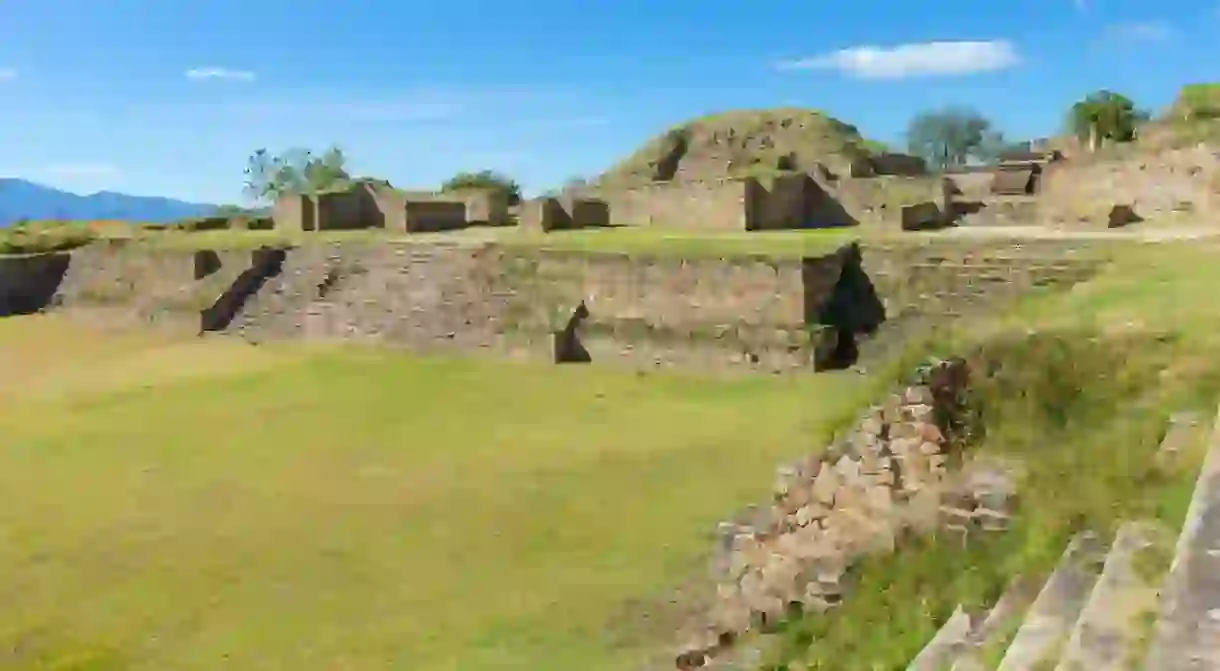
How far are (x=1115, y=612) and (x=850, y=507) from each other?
237cm

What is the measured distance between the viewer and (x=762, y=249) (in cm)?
1375

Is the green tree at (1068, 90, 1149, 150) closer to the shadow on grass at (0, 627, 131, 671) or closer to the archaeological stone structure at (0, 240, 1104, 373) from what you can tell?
the archaeological stone structure at (0, 240, 1104, 373)

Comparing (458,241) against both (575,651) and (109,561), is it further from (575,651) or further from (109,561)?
(575,651)

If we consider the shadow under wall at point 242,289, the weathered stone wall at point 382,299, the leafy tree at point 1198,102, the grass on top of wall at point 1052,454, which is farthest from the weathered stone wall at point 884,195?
the grass on top of wall at point 1052,454

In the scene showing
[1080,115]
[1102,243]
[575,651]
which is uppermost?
[1080,115]

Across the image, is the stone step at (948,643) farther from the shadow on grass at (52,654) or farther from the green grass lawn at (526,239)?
the green grass lawn at (526,239)

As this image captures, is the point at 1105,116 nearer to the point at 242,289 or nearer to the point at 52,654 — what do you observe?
the point at 242,289

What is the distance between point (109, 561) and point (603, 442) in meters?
3.98

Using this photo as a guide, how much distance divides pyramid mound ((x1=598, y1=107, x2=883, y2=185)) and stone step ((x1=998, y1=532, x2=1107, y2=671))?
22710 mm

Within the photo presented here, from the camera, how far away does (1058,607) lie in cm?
338

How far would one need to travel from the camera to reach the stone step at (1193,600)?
250 cm

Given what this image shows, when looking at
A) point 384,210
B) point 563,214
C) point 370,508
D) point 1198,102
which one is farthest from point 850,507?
point 384,210

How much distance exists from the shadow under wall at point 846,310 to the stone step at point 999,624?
849 cm

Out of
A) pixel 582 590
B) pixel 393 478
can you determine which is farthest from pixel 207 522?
pixel 582 590
